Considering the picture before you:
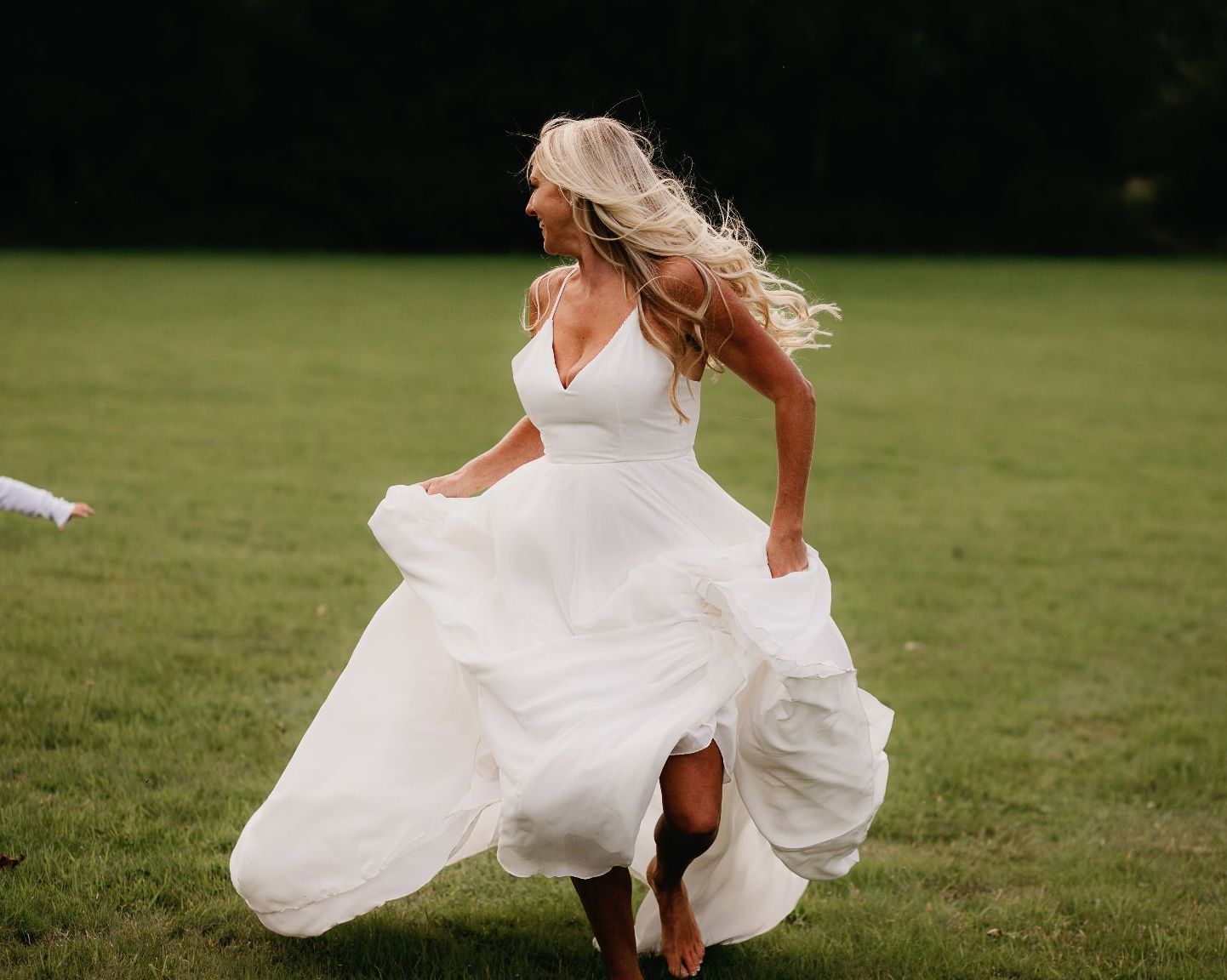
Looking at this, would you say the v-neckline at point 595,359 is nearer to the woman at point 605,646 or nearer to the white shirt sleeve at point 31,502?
the woman at point 605,646

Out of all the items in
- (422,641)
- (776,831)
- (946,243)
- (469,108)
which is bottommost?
(946,243)

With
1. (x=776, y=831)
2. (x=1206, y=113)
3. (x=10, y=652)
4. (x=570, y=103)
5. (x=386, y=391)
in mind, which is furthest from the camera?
(x=1206, y=113)

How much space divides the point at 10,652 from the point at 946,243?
133ft

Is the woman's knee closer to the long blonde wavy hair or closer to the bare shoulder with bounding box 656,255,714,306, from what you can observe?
the long blonde wavy hair

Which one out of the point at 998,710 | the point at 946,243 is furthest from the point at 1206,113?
the point at 998,710

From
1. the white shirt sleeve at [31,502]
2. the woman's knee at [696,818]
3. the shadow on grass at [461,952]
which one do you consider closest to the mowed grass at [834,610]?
the shadow on grass at [461,952]

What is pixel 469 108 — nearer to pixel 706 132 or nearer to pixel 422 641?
pixel 706 132

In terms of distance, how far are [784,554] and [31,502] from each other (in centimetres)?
241

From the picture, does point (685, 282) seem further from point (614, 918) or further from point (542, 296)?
point (614, 918)

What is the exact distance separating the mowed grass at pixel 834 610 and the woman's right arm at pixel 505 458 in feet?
4.32

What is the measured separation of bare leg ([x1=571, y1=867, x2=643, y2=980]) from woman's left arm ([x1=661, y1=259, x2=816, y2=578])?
2.92ft

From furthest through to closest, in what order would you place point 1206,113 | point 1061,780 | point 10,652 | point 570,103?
point 1206,113 → point 570,103 → point 10,652 → point 1061,780

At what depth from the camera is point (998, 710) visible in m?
6.24

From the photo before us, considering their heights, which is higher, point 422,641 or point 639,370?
point 639,370
